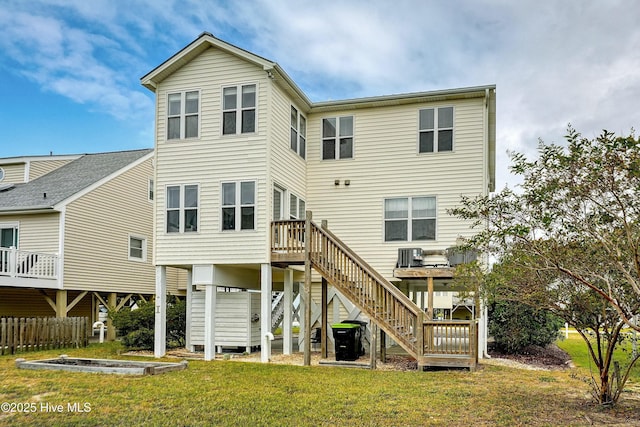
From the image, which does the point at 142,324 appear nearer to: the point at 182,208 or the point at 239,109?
the point at 182,208

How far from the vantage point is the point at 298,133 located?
16953mm

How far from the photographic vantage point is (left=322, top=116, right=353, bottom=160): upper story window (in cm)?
1723

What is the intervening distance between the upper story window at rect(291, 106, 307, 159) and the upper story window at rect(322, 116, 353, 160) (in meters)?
0.59

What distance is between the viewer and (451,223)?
15.8m

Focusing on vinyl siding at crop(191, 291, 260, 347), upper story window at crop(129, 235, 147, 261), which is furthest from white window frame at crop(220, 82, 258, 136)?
upper story window at crop(129, 235, 147, 261)

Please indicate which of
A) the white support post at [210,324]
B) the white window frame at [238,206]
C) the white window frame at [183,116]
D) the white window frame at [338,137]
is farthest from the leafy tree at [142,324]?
the white window frame at [338,137]

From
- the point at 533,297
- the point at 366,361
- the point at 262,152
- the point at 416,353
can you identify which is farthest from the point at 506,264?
the point at 262,152

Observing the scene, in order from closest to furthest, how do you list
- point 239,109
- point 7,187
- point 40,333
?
1. point 239,109
2. point 40,333
3. point 7,187

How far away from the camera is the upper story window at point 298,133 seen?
1659 centimetres

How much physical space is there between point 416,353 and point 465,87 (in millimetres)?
7687

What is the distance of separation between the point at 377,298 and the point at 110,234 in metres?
12.9

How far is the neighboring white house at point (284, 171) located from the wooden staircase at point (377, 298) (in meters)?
0.40

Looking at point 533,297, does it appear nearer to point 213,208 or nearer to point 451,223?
point 451,223

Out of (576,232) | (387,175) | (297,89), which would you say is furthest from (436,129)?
(576,232)
